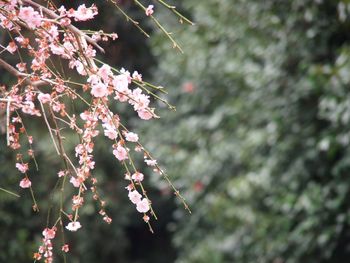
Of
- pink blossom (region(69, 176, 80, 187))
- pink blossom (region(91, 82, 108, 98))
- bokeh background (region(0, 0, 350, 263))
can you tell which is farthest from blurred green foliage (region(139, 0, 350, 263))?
pink blossom (region(91, 82, 108, 98))

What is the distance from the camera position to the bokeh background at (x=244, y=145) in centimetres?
365

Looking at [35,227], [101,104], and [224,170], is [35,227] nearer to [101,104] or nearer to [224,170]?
[224,170]

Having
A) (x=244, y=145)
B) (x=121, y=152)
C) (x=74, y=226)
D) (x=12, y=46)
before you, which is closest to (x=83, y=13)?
(x=12, y=46)

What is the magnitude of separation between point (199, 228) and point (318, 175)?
59.3 inches

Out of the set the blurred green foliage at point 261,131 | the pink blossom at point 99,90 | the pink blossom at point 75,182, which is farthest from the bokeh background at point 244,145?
the pink blossom at point 99,90

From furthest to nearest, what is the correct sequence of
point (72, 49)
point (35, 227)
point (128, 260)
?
point (128, 260) < point (35, 227) < point (72, 49)

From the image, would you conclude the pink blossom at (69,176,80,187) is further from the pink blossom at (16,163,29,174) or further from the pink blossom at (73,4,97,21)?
the pink blossom at (73,4,97,21)

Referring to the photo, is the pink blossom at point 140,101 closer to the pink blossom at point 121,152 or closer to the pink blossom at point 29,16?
the pink blossom at point 121,152

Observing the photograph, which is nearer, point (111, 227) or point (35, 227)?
point (35, 227)

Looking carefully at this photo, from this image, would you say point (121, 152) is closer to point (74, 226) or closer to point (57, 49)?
point (74, 226)

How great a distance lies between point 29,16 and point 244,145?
2.85 metres

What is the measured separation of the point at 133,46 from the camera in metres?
6.77

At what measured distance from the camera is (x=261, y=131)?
4.13m

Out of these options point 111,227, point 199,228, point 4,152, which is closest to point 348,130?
point 199,228
